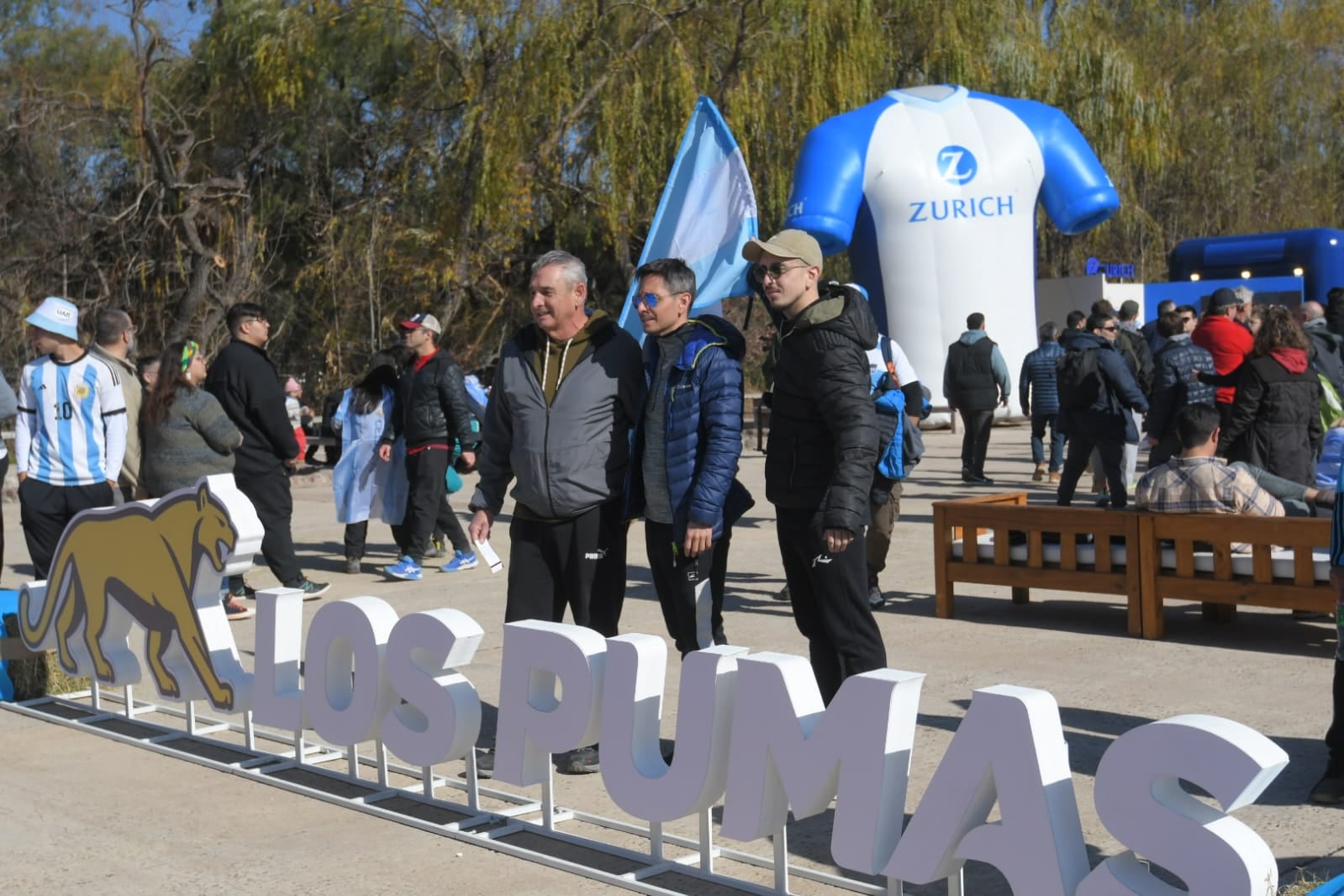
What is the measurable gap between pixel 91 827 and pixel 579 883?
164cm

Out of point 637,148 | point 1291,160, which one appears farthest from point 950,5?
point 1291,160

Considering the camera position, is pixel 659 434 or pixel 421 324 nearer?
pixel 659 434

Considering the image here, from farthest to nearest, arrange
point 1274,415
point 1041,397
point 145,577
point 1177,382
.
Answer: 1. point 1041,397
2. point 1177,382
3. point 1274,415
4. point 145,577

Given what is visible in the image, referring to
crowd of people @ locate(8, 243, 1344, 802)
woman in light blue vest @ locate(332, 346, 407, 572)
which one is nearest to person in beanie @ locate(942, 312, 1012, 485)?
crowd of people @ locate(8, 243, 1344, 802)

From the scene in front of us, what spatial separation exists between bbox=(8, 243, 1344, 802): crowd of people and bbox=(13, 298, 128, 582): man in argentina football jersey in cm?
1

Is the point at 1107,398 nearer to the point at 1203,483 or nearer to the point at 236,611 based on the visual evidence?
the point at 1203,483

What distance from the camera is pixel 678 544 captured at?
16.7ft

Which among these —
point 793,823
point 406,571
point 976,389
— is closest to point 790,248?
point 793,823

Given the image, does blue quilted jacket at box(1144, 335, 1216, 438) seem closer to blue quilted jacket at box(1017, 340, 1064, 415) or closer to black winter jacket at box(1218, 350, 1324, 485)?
black winter jacket at box(1218, 350, 1324, 485)

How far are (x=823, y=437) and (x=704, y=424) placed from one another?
1.52 ft

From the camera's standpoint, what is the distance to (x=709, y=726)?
13.0 ft

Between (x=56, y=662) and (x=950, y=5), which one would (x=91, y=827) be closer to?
(x=56, y=662)

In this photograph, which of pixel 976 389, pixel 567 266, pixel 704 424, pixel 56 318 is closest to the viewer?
pixel 704 424

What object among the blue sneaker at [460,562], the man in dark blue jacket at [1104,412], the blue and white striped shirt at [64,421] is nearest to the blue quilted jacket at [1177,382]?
the man in dark blue jacket at [1104,412]
